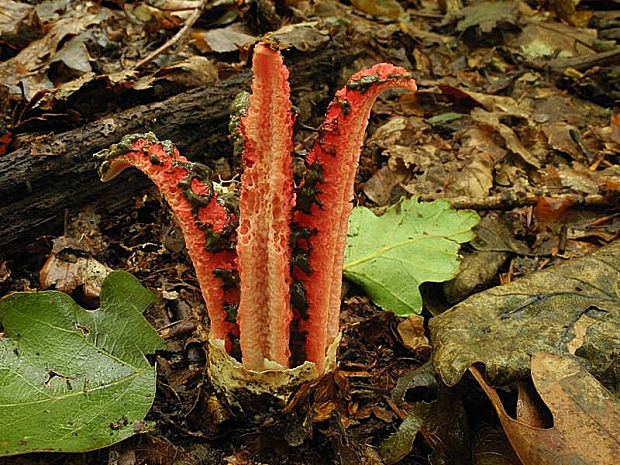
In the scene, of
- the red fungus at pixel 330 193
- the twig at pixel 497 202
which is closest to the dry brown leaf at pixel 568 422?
the red fungus at pixel 330 193

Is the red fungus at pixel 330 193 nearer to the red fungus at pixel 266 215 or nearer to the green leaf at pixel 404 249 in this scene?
the red fungus at pixel 266 215

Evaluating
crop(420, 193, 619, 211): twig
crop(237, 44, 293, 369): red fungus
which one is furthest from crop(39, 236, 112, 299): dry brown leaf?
crop(420, 193, 619, 211): twig

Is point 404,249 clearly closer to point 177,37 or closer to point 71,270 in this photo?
point 71,270

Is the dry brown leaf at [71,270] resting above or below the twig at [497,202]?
below

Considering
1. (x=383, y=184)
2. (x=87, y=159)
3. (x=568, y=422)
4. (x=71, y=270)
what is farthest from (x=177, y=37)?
(x=568, y=422)

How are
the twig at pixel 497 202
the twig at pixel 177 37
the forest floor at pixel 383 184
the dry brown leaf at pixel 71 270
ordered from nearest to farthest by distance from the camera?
the forest floor at pixel 383 184 < the dry brown leaf at pixel 71 270 < the twig at pixel 497 202 < the twig at pixel 177 37

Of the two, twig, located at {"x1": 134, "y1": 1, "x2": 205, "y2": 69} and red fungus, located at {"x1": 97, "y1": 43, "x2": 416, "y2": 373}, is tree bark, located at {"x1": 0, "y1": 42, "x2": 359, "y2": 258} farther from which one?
red fungus, located at {"x1": 97, "y1": 43, "x2": 416, "y2": 373}

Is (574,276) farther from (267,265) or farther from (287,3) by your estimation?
(287,3)
